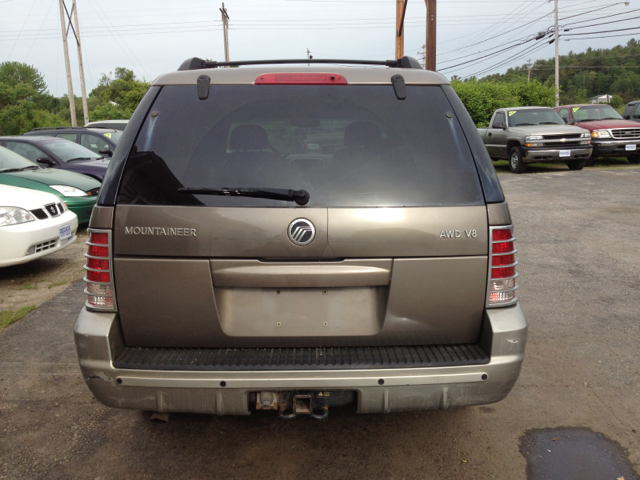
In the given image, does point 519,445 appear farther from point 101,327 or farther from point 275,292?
point 101,327

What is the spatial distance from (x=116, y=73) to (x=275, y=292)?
98856 millimetres

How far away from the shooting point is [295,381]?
2383 mm

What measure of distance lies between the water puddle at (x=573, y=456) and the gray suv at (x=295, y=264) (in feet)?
2.06

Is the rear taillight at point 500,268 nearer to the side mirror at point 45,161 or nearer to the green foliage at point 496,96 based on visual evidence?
the side mirror at point 45,161

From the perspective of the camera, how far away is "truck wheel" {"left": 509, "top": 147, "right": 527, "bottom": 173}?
643 inches

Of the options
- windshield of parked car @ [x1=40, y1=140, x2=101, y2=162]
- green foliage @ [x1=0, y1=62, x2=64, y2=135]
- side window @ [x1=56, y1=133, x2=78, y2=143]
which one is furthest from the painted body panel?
green foliage @ [x1=0, y1=62, x2=64, y2=135]

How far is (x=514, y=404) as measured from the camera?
3531 mm

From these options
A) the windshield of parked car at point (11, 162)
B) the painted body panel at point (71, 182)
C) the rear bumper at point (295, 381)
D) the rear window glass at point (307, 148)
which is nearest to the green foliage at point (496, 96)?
the painted body panel at point (71, 182)

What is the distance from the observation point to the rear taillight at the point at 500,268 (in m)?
2.53

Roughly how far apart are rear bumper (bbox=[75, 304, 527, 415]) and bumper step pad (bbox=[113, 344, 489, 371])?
1.0 inches

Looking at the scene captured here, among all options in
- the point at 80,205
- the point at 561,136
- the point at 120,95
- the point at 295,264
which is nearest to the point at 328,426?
the point at 295,264

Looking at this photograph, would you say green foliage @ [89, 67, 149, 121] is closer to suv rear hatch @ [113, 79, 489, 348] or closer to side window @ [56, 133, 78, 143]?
side window @ [56, 133, 78, 143]

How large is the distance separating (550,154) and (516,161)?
1077 millimetres

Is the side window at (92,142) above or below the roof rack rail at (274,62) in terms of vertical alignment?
below
